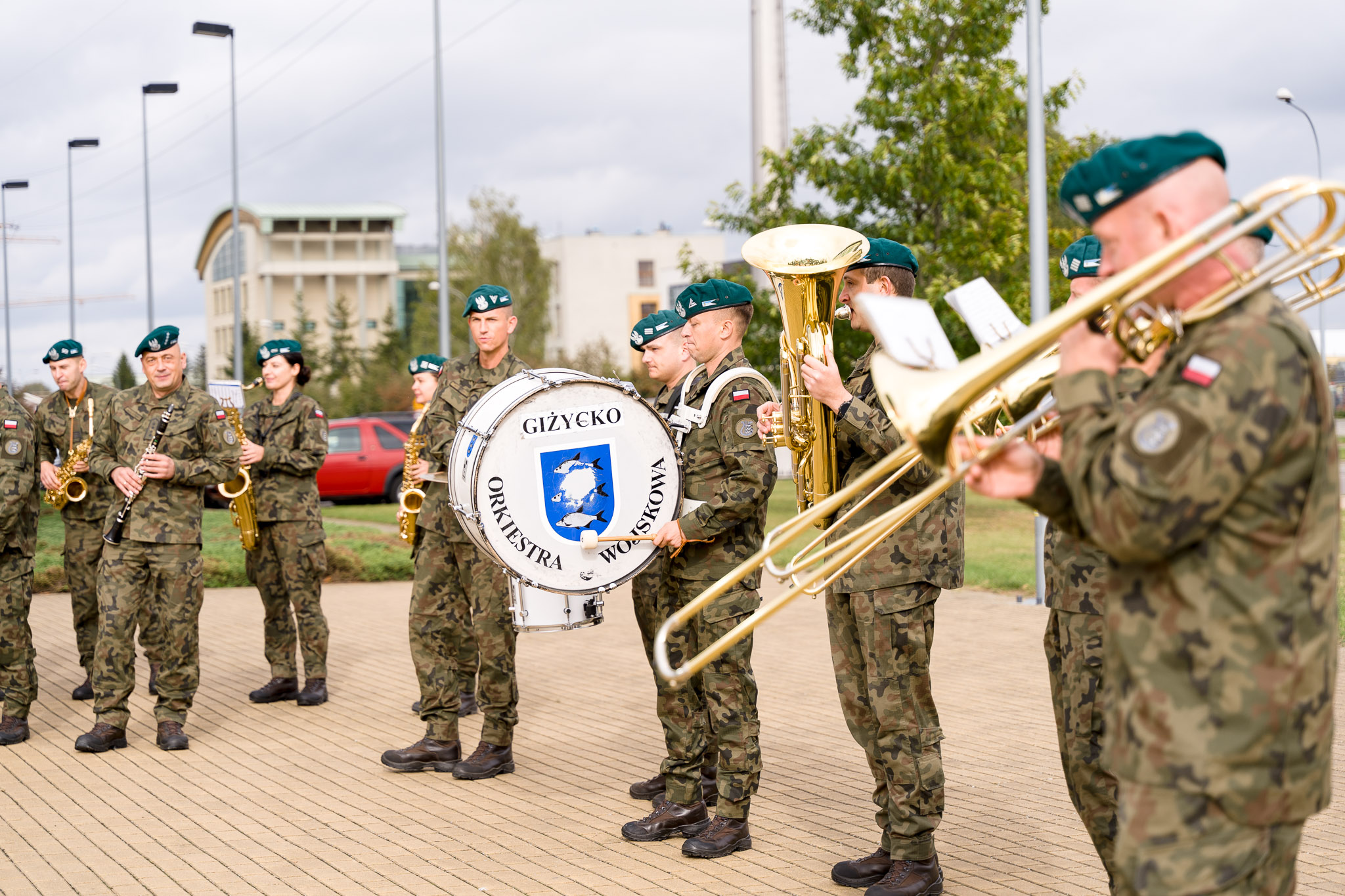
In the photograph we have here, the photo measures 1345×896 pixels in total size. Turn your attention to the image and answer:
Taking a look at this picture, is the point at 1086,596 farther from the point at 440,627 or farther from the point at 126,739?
the point at 126,739

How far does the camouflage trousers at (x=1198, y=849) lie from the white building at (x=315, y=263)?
9535 centimetres

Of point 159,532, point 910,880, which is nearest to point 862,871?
point 910,880

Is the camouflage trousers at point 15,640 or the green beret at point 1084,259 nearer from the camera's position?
the green beret at point 1084,259

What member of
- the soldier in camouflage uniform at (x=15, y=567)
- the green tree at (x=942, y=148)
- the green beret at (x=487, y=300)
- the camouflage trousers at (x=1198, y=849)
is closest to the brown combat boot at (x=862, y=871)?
the camouflage trousers at (x=1198, y=849)

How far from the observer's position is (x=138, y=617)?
770cm

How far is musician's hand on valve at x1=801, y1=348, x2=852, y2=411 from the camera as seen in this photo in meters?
4.51

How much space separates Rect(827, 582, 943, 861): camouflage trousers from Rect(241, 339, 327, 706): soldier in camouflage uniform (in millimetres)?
5073

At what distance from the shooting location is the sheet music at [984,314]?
10.9ft

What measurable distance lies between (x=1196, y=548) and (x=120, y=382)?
248 feet

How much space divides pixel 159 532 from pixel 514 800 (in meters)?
2.71

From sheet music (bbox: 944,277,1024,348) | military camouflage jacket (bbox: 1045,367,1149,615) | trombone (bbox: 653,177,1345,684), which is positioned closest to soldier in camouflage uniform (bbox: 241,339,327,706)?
military camouflage jacket (bbox: 1045,367,1149,615)

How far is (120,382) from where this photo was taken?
235ft

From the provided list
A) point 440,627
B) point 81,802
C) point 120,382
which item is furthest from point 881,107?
point 120,382

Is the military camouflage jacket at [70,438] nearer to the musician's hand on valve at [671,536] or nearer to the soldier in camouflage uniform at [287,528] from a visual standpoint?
the soldier in camouflage uniform at [287,528]
